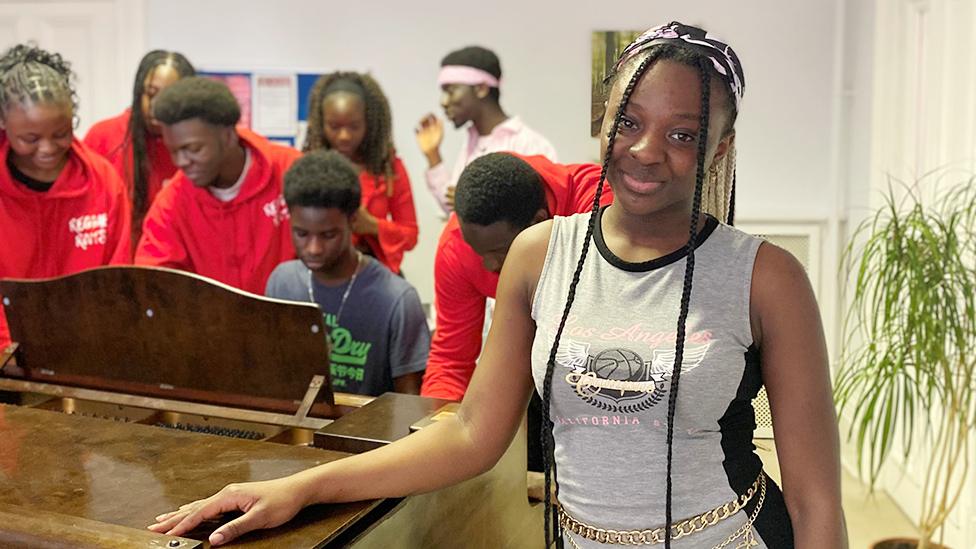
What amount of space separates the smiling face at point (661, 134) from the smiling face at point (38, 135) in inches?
76.2

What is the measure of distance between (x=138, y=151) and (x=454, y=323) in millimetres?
1879

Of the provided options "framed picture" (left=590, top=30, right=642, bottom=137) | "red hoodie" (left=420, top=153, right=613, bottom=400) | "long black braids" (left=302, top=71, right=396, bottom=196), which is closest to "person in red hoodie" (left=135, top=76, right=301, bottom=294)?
"long black braids" (left=302, top=71, right=396, bottom=196)

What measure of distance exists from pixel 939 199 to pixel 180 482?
2846 mm

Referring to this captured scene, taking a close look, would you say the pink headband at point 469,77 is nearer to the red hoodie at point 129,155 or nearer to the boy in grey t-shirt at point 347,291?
the red hoodie at point 129,155

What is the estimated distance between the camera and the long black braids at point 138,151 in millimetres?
3723

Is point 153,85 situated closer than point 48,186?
No

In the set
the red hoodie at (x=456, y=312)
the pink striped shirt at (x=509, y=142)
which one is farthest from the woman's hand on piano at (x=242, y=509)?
the pink striped shirt at (x=509, y=142)

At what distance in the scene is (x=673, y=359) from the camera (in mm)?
1149

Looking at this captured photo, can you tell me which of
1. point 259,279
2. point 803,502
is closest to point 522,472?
point 803,502

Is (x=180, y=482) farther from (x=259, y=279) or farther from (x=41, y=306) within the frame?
(x=259, y=279)

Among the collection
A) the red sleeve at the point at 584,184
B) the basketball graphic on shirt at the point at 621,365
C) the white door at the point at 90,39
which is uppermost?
the white door at the point at 90,39

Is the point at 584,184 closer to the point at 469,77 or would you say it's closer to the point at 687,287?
the point at 687,287

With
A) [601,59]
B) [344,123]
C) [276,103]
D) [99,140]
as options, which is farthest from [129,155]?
[601,59]

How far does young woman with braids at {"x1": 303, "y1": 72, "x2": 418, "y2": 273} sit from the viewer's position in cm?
369
